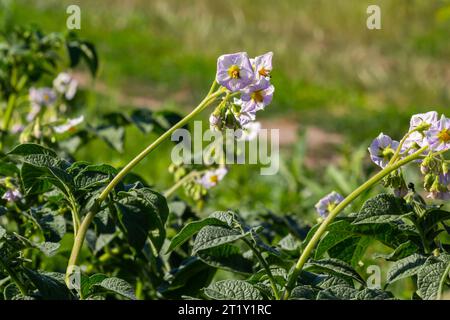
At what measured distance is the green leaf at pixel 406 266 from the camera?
4.32 feet

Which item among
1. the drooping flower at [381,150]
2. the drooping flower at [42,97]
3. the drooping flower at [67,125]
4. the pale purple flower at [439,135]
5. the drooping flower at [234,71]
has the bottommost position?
the drooping flower at [67,125]

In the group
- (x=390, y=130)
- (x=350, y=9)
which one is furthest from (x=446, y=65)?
(x=390, y=130)

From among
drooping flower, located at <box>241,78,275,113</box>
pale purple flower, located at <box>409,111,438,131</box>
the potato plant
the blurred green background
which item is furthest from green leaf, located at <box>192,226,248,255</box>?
the blurred green background

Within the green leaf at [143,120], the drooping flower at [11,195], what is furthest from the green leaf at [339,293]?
the green leaf at [143,120]

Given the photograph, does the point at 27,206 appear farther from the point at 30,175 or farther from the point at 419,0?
the point at 419,0

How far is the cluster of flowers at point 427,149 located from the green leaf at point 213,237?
28 cm

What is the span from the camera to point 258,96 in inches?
56.0

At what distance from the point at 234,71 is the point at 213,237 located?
0.26 meters

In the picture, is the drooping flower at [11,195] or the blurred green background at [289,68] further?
the blurred green background at [289,68]

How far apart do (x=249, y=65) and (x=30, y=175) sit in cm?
40

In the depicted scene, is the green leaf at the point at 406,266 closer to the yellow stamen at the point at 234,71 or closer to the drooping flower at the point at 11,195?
the yellow stamen at the point at 234,71

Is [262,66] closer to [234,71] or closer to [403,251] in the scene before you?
[234,71]

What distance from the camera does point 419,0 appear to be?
10023 mm

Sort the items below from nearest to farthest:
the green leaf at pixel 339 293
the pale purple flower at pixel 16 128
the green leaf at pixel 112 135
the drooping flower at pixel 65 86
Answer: the green leaf at pixel 339 293
the green leaf at pixel 112 135
the pale purple flower at pixel 16 128
the drooping flower at pixel 65 86
